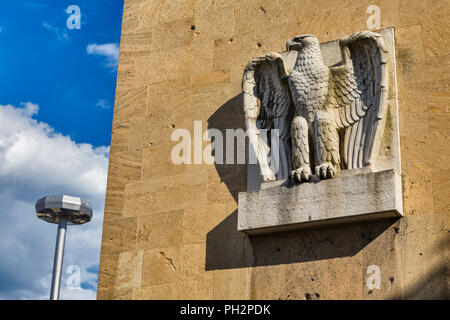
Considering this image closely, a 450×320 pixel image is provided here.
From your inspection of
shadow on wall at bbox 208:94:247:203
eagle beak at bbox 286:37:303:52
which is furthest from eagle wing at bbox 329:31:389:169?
shadow on wall at bbox 208:94:247:203

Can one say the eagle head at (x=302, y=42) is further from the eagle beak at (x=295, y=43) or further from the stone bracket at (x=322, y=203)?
the stone bracket at (x=322, y=203)

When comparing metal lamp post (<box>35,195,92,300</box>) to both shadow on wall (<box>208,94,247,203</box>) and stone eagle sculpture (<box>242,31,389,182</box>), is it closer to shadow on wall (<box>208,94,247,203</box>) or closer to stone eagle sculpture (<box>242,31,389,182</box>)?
shadow on wall (<box>208,94,247,203</box>)

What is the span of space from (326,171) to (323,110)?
0.76m

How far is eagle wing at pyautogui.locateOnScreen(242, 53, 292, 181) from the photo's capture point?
8977 millimetres

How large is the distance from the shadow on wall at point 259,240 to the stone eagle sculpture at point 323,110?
55 cm

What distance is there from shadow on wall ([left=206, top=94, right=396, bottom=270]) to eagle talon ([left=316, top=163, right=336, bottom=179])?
0.58 meters

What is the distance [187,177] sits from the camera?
31.8 ft

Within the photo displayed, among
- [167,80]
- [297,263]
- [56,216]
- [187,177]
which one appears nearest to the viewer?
[297,263]

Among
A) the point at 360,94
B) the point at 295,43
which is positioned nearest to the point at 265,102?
the point at 295,43

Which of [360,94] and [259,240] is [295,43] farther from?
[259,240]

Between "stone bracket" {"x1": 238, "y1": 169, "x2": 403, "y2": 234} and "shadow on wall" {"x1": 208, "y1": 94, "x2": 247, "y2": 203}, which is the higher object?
"shadow on wall" {"x1": 208, "y1": 94, "x2": 247, "y2": 203}
